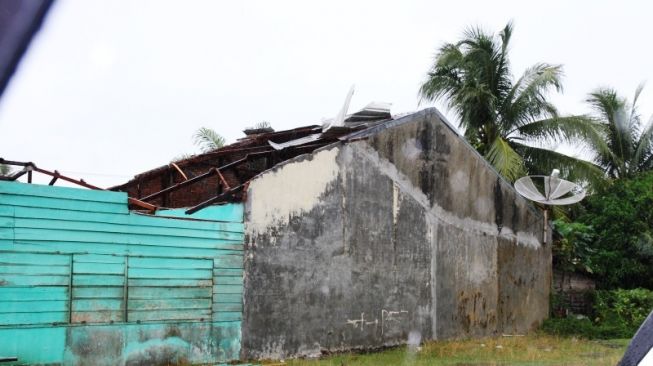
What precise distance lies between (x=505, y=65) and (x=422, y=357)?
509 inches

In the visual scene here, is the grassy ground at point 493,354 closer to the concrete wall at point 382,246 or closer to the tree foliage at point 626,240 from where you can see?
the concrete wall at point 382,246

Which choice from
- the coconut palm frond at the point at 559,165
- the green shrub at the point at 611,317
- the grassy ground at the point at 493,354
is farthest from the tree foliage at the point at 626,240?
the grassy ground at the point at 493,354

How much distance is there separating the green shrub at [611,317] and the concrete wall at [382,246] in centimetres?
100

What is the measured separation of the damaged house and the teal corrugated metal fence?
2cm

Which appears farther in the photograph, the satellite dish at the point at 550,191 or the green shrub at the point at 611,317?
the satellite dish at the point at 550,191

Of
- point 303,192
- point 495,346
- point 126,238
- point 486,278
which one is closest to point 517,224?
point 486,278

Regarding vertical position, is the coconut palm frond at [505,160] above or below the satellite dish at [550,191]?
above

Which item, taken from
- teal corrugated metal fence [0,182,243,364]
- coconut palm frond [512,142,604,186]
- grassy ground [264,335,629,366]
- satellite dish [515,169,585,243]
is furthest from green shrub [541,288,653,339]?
teal corrugated metal fence [0,182,243,364]

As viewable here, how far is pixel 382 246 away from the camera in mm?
11773

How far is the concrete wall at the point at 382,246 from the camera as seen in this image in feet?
33.1

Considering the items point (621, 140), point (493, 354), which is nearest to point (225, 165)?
point (493, 354)

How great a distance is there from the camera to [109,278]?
839cm

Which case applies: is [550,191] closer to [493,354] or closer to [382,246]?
[493,354]

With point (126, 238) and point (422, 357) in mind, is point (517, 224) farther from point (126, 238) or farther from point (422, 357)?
point (126, 238)
